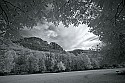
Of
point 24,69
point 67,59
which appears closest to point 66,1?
point 24,69

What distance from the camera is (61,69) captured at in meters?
54.1

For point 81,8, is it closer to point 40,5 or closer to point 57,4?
point 57,4

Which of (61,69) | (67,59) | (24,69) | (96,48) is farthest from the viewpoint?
(67,59)

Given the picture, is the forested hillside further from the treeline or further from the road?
the road

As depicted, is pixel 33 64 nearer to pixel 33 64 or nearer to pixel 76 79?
pixel 33 64

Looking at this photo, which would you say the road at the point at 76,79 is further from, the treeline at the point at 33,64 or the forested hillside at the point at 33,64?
the treeline at the point at 33,64

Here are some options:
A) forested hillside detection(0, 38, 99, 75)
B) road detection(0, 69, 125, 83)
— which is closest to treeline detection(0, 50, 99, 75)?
forested hillside detection(0, 38, 99, 75)

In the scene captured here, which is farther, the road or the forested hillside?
the forested hillside

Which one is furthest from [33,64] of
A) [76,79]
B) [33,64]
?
[76,79]

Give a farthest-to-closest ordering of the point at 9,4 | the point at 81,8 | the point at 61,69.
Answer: the point at 61,69 < the point at 81,8 < the point at 9,4

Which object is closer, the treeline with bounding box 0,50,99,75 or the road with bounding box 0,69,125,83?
the road with bounding box 0,69,125,83

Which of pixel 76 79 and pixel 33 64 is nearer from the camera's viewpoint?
pixel 76 79

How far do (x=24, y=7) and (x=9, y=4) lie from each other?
0.50m

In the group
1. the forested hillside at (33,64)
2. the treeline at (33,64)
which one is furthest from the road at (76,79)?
the treeline at (33,64)
